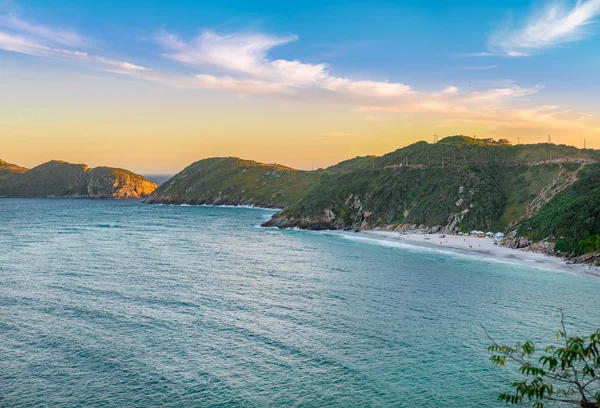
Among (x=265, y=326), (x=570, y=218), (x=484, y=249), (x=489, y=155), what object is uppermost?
(x=489, y=155)

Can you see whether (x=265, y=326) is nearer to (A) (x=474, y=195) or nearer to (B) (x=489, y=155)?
(A) (x=474, y=195)

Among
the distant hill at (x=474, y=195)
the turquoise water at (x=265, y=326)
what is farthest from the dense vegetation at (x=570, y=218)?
the turquoise water at (x=265, y=326)

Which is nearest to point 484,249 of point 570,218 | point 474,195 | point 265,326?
point 570,218

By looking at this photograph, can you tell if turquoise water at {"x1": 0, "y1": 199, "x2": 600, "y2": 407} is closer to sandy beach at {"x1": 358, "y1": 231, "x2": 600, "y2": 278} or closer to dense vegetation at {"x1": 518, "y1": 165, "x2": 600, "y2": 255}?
sandy beach at {"x1": 358, "y1": 231, "x2": 600, "y2": 278}

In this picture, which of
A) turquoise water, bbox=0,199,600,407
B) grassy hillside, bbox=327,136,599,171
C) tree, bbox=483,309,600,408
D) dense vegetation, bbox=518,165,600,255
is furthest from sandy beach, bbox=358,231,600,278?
tree, bbox=483,309,600,408

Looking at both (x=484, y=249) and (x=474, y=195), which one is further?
(x=474, y=195)

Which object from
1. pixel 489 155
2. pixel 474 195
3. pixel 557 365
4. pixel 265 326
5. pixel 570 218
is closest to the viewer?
pixel 557 365

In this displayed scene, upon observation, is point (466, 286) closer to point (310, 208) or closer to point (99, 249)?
point (99, 249)
